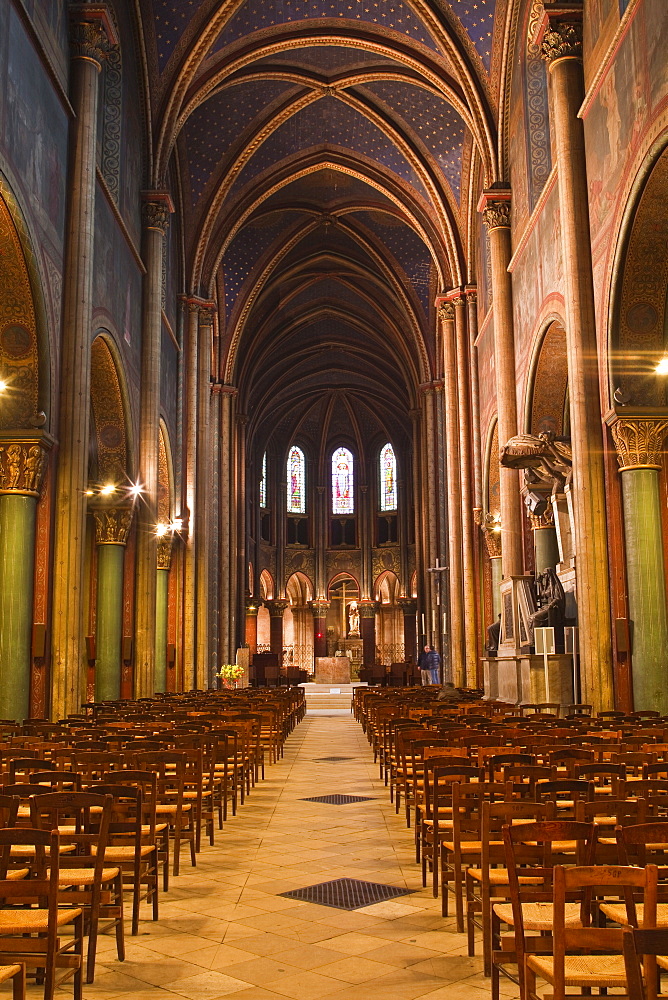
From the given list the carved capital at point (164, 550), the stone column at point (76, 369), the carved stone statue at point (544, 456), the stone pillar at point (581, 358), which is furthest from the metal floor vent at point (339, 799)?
the carved capital at point (164, 550)

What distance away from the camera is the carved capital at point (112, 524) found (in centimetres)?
2255

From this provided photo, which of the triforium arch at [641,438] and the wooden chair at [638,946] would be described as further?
the triforium arch at [641,438]

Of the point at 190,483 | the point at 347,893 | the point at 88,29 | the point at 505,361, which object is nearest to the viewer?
the point at 347,893

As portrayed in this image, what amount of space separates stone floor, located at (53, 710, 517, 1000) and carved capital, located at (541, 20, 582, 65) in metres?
14.6

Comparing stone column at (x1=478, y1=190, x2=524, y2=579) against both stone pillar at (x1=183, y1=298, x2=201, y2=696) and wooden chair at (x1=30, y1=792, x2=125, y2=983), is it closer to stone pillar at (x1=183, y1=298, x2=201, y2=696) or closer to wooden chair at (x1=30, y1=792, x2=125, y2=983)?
stone pillar at (x1=183, y1=298, x2=201, y2=696)

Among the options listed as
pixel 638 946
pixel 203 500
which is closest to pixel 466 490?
pixel 203 500

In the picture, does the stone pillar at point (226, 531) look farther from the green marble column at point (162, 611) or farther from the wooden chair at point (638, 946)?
the wooden chair at point (638, 946)

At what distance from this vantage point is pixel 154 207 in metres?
25.2

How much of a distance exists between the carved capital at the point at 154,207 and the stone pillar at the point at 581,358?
10607mm

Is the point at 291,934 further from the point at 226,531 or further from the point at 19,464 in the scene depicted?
the point at 226,531

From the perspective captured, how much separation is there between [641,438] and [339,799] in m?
7.87

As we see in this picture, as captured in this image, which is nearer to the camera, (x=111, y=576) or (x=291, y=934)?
(x=291, y=934)

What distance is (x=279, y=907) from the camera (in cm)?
643

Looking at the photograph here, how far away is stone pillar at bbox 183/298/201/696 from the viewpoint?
1219 inches
